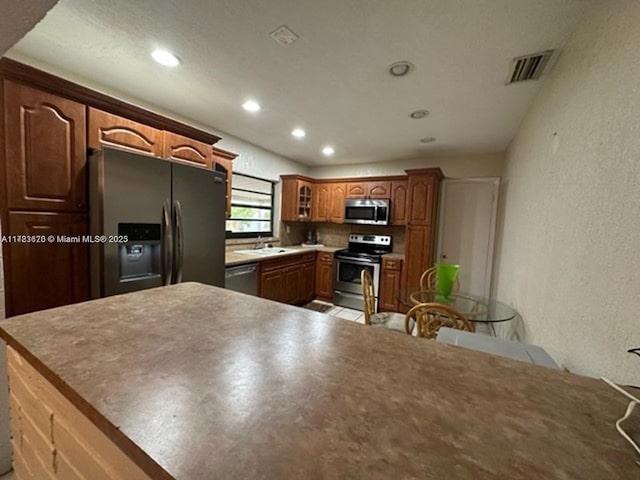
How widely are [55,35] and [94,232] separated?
1.25 m

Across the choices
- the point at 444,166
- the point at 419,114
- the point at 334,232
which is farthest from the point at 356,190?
the point at 419,114

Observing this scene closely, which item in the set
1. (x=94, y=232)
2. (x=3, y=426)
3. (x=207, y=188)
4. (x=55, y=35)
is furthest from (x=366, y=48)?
(x=3, y=426)

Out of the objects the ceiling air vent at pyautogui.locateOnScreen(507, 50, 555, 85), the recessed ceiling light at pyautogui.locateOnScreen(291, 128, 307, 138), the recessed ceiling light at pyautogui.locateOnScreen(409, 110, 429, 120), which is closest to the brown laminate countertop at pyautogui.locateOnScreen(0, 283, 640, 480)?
the ceiling air vent at pyautogui.locateOnScreen(507, 50, 555, 85)

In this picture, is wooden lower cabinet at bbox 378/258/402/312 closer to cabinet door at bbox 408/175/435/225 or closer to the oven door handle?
the oven door handle

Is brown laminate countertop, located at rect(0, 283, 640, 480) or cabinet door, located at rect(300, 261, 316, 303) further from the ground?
brown laminate countertop, located at rect(0, 283, 640, 480)

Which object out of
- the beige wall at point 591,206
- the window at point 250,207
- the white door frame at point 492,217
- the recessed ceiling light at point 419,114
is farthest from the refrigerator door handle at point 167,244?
the white door frame at point 492,217

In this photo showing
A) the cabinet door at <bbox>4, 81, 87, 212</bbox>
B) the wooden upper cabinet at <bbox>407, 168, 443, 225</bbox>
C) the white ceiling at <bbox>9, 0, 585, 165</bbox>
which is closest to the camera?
the white ceiling at <bbox>9, 0, 585, 165</bbox>

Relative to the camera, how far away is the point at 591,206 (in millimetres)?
1172

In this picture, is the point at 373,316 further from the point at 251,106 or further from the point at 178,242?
the point at 251,106

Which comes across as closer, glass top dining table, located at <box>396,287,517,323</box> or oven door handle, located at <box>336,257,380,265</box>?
glass top dining table, located at <box>396,287,517,323</box>

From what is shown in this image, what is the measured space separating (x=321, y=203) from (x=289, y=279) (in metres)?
1.64

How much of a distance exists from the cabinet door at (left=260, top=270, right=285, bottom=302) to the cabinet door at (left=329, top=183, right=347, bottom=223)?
152 cm

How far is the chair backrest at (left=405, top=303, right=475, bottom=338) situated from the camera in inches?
72.7

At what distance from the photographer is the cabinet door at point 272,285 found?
3.53 metres
